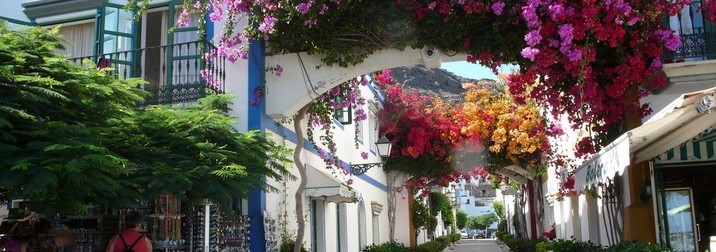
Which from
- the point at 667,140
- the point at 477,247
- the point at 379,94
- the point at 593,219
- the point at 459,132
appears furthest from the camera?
the point at 477,247

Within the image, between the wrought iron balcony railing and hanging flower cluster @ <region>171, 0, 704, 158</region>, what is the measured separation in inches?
8.9

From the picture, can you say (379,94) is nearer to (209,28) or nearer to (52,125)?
(209,28)

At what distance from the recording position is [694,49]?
9.63 metres

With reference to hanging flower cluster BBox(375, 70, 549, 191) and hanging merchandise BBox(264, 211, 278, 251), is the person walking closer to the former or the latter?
hanging merchandise BBox(264, 211, 278, 251)

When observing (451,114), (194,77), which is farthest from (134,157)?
(451,114)

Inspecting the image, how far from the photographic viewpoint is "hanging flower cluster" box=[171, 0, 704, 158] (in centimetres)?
906

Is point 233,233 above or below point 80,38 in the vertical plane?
below

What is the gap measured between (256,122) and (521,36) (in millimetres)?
3915

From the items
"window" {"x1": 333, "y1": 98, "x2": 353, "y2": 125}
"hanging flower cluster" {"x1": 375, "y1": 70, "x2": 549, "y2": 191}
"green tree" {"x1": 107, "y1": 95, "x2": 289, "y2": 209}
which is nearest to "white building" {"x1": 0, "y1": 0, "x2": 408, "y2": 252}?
"window" {"x1": 333, "y1": 98, "x2": 353, "y2": 125}

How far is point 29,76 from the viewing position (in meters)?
6.50

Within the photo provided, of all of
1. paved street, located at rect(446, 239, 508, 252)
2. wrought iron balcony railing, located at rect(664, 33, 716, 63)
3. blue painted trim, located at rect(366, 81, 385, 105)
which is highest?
blue painted trim, located at rect(366, 81, 385, 105)

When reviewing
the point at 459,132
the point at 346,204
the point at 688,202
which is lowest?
the point at 688,202

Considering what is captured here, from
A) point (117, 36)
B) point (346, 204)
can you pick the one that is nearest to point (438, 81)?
point (346, 204)

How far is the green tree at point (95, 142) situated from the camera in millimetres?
6090
